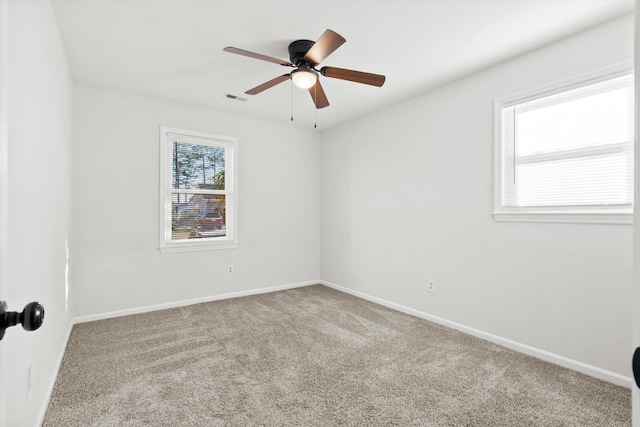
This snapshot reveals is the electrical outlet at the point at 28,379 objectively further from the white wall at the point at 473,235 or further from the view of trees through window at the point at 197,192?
the white wall at the point at 473,235

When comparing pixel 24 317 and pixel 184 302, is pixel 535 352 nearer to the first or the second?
pixel 24 317

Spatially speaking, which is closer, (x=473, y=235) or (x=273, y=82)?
(x=273, y=82)

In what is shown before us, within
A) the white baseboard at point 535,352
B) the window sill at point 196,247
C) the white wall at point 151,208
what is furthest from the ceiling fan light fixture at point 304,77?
the white baseboard at point 535,352

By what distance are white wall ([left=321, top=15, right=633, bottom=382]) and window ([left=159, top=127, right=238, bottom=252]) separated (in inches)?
64.1

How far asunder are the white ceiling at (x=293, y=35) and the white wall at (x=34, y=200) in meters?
0.40

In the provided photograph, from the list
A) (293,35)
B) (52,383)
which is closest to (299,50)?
(293,35)

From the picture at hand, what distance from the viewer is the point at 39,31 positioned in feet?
6.22

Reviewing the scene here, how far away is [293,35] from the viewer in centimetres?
256

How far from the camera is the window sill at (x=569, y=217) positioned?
7.48 ft

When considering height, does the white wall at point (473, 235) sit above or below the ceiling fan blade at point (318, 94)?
below

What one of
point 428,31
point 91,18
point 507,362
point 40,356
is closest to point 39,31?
point 91,18

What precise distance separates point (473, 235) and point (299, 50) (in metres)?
2.34

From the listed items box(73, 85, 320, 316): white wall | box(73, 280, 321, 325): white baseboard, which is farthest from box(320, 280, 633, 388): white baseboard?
box(73, 85, 320, 316): white wall

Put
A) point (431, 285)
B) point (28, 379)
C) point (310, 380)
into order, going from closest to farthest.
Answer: point (28, 379)
point (310, 380)
point (431, 285)
